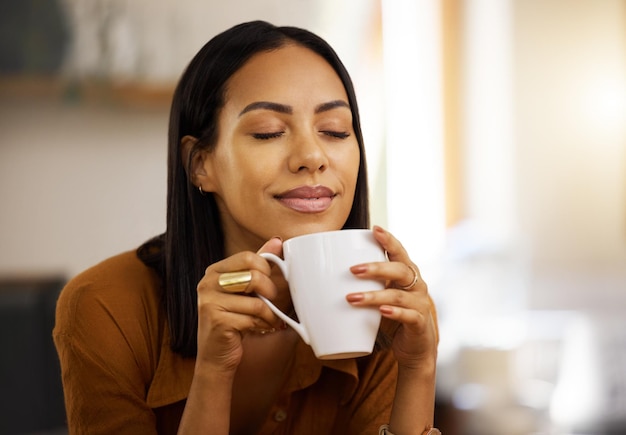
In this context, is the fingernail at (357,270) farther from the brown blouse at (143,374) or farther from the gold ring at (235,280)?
the brown blouse at (143,374)

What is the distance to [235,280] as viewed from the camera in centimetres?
72

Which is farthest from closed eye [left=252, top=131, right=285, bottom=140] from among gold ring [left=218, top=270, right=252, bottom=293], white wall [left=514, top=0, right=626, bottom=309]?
white wall [left=514, top=0, right=626, bottom=309]

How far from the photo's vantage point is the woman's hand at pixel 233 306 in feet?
2.36

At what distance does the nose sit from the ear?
0.17 meters

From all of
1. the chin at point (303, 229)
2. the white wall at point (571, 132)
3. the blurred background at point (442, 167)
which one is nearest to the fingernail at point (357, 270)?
the chin at point (303, 229)

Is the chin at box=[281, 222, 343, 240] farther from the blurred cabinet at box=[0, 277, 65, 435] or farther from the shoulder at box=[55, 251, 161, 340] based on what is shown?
the blurred cabinet at box=[0, 277, 65, 435]

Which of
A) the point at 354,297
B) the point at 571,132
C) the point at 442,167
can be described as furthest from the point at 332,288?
the point at 571,132

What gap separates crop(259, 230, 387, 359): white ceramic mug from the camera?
27.1 inches

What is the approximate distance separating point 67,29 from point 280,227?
119 cm

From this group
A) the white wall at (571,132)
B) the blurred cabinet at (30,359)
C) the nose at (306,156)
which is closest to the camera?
the nose at (306,156)

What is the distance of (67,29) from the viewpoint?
1.82m

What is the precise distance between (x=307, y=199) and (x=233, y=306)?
177 millimetres

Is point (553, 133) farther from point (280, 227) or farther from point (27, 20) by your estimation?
point (280, 227)

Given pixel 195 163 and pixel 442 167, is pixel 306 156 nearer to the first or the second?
pixel 195 163
